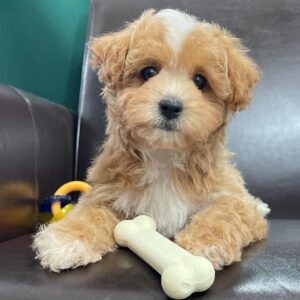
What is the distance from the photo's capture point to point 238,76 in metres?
1.43

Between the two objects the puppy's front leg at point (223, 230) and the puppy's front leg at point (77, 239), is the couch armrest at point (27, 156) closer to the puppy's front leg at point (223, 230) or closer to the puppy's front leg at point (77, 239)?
the puppy's front leg at point (77, 239)

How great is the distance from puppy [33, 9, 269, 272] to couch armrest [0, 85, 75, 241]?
175 millimetres

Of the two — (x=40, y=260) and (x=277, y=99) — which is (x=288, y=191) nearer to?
(x=277, y=99)

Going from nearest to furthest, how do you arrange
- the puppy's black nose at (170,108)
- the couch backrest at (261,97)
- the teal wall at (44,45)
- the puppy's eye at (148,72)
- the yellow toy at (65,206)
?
the puppy's black nose at (170,108) < the puppy's eye at (148,72) < the yellow toy at (65,206) < the couch backrest at (261,97) < the teal wall at (44,45)

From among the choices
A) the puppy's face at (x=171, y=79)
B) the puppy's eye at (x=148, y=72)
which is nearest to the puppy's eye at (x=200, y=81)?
the puppy's face at (x=171, y=79)

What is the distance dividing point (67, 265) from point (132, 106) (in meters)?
0.47

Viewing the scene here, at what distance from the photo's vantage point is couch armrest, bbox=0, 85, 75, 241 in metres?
1.46

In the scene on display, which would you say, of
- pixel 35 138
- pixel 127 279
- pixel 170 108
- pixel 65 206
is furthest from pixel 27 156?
pixel 127 279

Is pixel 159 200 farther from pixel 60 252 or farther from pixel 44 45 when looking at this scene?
pixel 44 45

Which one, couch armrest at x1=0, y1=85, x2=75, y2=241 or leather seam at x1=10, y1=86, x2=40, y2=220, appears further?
leather seam at x1=10, y1=86, x2=40, y2=220

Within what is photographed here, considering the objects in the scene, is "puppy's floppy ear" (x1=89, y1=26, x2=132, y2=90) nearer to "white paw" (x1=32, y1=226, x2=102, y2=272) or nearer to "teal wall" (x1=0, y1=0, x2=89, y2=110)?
"white paw" (x1=32, y1=226, x2=102, y2=272)

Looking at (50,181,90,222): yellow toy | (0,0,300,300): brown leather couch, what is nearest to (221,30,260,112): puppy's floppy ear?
(0,0,300,300): brown leather couch

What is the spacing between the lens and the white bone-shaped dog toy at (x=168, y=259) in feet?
3.30

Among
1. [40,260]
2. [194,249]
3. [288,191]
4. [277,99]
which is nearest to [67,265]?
[40,260]
